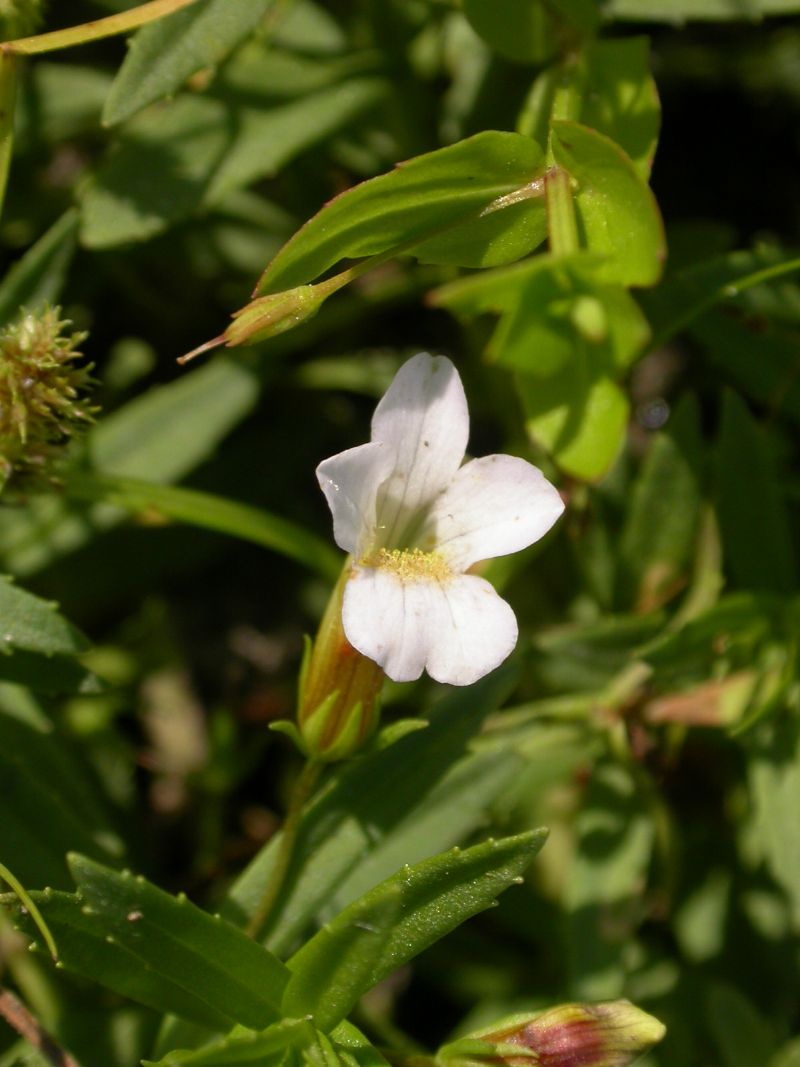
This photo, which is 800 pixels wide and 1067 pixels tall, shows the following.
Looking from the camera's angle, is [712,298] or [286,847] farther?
[712,298]

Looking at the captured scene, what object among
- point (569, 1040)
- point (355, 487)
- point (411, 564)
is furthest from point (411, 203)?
point (569, 1040)

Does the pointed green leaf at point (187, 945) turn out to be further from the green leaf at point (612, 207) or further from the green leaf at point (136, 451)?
the green leaf at point (612, 207)

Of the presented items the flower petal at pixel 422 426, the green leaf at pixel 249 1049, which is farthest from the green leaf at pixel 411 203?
the green leaf at pixel 249 1049

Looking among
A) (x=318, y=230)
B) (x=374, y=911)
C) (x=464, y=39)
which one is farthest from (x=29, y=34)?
(x=374, y=911)

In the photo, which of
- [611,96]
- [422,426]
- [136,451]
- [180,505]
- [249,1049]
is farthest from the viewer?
[136,451]

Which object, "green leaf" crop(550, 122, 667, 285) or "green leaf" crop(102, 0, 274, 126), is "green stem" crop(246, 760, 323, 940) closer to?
"green leaf" crop(550, 122, 667, 285)

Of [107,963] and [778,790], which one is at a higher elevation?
[107,963]

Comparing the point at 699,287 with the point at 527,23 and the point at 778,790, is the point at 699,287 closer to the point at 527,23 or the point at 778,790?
the point at 527,23

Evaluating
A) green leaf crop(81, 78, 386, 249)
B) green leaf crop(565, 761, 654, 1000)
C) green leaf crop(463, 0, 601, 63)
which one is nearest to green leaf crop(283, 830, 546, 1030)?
green leaf crop(565, 761, 654, 1000)
